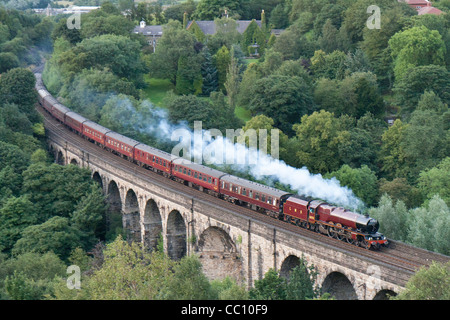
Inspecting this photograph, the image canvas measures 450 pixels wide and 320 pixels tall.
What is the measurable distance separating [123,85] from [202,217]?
131ft

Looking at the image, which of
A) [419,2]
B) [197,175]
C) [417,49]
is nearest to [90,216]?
[197,175]

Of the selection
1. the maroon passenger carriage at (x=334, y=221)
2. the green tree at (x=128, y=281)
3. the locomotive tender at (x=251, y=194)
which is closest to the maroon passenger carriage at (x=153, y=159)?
the locomotive tender at (x=251, y=194)

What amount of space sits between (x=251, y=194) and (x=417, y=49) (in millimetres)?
43493

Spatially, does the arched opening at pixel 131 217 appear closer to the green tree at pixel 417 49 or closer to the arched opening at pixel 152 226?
the arched opening at pixel 152 226

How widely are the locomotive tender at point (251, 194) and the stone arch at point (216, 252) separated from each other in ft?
10.1

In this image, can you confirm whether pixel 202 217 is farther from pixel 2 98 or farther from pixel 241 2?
pixel 241 2

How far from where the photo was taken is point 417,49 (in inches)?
3354

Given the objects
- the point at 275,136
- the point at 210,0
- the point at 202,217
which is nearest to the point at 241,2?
the point at 210,0

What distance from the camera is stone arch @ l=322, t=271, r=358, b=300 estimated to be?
143 feet

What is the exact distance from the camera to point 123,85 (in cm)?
8862

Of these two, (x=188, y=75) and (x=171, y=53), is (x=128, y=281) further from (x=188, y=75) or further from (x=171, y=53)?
(x=171, y=53)

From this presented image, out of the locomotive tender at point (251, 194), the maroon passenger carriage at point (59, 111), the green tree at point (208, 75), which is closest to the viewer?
the locomotive tender at point (251, 194)

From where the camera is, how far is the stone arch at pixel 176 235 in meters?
58.1

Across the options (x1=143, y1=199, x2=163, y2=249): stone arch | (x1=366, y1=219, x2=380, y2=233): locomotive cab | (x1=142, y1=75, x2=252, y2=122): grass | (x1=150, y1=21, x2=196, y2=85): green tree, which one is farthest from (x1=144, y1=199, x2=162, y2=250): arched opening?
(x1=150, y1=21, x2=196, y2=85): green tree
